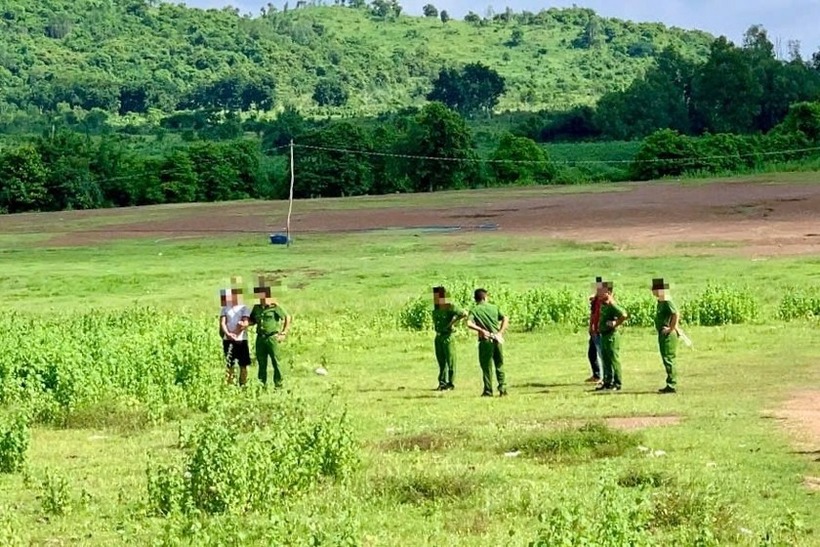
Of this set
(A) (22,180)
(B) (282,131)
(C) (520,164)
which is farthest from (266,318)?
(B) (282,131)

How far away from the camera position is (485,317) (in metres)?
19.6

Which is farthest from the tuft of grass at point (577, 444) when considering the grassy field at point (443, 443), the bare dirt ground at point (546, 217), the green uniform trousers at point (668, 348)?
the bare dirt ground at point (546, 217)

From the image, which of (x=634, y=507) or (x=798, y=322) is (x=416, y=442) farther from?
(x=798, y=322)

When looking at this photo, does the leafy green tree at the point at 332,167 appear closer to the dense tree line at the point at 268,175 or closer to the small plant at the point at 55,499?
the dense tree line at the point at 268,175

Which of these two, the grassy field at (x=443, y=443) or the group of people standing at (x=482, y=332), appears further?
the group of people standing at (x=482, y=332)

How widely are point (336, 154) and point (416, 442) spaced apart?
76.8 m

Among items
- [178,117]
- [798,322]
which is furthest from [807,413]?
[178,117]

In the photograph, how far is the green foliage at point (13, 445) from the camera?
15227 millimetres

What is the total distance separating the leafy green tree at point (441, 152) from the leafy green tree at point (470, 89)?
263 feet

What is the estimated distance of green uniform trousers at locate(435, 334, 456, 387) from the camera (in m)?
20.9

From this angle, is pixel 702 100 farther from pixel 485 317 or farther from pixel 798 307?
pixel 485 317

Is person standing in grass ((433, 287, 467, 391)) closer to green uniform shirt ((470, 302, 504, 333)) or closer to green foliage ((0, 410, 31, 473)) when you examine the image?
green uniform shirt ((470, 302, 504, 333))

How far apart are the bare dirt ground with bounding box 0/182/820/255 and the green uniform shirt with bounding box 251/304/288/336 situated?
27105mm

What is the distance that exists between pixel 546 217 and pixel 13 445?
50.7 metres
